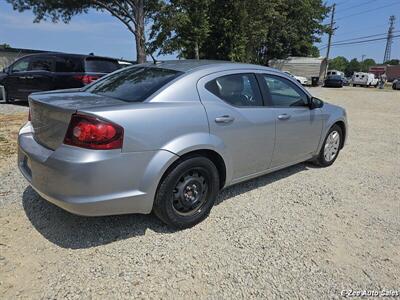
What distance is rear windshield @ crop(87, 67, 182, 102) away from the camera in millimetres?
2988

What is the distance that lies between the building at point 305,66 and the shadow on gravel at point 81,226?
3829 cm

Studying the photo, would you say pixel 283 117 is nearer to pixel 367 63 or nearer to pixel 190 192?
pixel 190 192

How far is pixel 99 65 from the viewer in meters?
9.18

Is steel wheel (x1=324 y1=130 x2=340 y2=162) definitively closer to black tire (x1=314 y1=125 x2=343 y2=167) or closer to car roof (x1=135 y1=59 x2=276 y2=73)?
black tire (x1=314 y1=125 x2=343 y2=167)

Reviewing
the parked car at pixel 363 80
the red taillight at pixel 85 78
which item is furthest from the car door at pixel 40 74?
the parked car at pixel 363 80

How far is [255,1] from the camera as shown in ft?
82.1

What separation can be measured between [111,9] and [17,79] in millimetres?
11628

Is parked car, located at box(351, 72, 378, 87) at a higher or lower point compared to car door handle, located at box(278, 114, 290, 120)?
higher

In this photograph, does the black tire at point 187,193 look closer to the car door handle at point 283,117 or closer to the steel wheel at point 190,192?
the steel wheel at point 190,192

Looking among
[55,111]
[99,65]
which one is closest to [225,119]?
[55,111]

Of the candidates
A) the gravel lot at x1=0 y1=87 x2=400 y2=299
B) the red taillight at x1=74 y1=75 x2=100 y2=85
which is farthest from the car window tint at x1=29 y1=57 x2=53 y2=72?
the gravel lot at x1=0 y1=87 x2=400 y2=299

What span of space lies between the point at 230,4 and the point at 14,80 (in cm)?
1927

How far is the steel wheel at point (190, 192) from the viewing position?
3.02m

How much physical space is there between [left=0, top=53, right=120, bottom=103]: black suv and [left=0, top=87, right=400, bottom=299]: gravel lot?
17.6 ft
